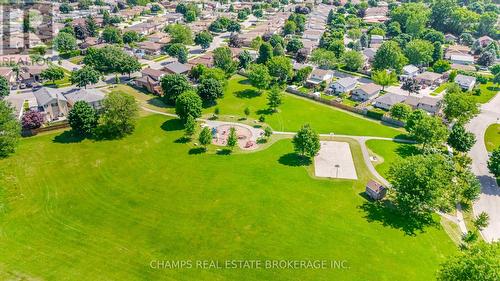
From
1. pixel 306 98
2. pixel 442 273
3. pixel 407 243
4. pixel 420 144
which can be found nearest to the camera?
pixel 442 273

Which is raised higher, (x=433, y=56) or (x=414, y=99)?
(x=433, y=56)

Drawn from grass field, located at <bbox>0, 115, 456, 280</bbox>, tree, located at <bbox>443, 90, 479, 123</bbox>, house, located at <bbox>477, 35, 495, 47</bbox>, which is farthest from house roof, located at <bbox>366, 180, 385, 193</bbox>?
house, located at <bbox>477, 35, 495, 47</bbox>

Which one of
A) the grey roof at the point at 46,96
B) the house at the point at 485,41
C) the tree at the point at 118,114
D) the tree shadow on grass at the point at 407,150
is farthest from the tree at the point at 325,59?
the grey roof at the point at 46,96

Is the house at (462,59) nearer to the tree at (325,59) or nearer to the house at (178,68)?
the tree at (325,59)

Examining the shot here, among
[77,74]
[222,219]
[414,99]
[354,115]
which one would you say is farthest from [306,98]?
[77,74]

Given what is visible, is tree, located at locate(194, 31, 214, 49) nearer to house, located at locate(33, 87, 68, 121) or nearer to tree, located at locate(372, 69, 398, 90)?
house, located at locate(33, 87, 68, 121)

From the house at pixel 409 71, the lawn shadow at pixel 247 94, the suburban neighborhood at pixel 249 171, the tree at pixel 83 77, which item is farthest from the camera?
the house at pixel 409 71

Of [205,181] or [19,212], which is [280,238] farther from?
[19,212]
